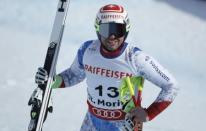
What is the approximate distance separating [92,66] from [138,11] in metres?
8.28

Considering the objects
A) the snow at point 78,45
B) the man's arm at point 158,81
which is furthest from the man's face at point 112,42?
the snow at point 78,45

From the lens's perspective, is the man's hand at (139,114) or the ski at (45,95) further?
the ski at (45,95)

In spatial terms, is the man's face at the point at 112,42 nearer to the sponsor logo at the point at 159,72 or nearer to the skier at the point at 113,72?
the skier at the point at 113,72

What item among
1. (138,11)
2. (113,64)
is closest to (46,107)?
(113,64)

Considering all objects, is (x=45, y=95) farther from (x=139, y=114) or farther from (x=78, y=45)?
(x=78, y=45)

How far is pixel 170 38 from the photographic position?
485 inches

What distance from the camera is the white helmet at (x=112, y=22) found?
516 centimetres

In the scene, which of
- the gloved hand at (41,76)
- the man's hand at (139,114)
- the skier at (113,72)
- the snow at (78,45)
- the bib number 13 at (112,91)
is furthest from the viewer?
the snow at (78,45)

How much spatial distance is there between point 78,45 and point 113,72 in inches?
229

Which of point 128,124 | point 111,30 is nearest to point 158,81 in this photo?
point 128,124

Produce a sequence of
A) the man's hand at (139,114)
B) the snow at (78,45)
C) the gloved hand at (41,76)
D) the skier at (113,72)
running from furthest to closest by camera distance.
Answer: the snow at (78,45) → the gloved hand at (41,76) → the skier at (113,72) → the man's hand at (139,114)

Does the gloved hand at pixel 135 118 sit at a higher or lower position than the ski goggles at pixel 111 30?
lower

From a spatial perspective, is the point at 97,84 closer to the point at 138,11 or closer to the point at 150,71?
the point at 150,71

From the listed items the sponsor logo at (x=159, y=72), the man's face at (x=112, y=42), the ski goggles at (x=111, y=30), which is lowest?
the sponsor logo at (x=159, y=72)
